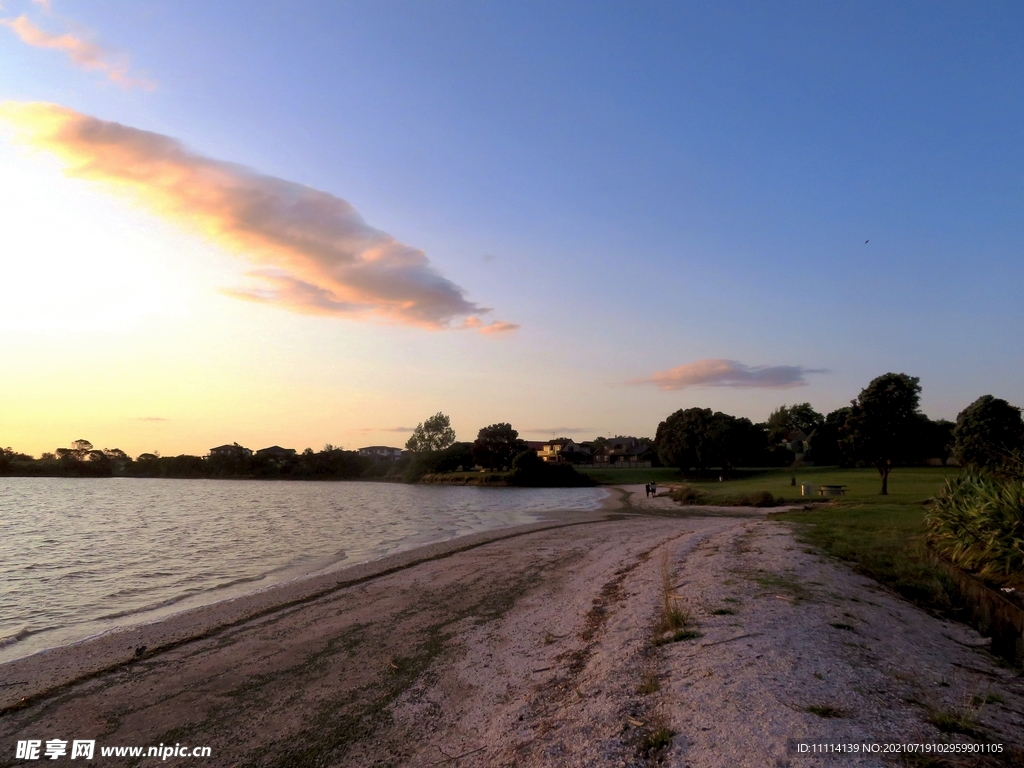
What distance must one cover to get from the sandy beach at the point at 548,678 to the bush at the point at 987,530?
1.88 m

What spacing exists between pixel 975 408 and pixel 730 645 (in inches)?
2008

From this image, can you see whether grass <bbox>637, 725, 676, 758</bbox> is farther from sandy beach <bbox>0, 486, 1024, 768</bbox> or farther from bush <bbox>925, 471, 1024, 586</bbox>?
bush <bbox>925, 471, 1024, 586</bbox>

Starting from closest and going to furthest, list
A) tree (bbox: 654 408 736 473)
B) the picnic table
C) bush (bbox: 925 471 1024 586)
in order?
bush (bbox: 925 471 1024 586) < the picnic table < tree (bbox: 654 408 736 473)

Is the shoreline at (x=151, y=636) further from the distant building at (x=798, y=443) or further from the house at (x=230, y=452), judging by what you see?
the house at (x=230, y=452)

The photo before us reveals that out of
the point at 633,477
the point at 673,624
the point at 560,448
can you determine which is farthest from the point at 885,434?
the point at 560,448

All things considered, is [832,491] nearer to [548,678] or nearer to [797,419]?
[548,678]

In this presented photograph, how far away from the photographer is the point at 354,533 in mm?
32719

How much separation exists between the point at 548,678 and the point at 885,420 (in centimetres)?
3251

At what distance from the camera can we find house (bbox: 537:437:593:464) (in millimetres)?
162450

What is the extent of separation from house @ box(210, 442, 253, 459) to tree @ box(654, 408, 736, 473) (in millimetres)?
112348

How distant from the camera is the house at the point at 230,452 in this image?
6043 inches

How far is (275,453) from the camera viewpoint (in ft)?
534

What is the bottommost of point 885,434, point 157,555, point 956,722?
point 157,555

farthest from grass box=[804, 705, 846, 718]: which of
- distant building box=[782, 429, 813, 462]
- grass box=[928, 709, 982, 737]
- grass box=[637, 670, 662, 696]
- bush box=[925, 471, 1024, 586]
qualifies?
distant building box=[782, 429, 813, 462]
